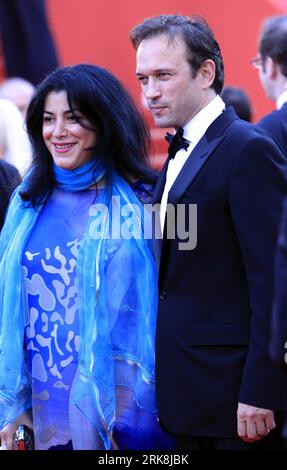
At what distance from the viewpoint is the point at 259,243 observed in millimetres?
2934

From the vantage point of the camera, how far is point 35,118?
3621mm

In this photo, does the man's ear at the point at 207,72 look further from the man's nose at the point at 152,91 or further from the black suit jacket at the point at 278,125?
the black suit jacket at the point at 278,125

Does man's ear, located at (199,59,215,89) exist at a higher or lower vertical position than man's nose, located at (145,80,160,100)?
higher

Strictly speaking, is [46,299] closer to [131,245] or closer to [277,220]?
[131,245]

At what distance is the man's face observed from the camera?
318 cm

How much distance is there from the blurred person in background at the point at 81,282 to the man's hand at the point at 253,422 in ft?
1.58

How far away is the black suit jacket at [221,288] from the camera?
116 inches

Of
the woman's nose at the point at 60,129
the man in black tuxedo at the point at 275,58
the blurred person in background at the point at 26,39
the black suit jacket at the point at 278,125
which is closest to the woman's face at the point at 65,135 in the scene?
the woman's nose at the point at 60,129

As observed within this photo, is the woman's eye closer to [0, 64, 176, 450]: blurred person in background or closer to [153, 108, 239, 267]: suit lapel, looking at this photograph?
[0, 64, 176, 450]: blurred person in background

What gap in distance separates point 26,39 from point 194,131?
4.70 m

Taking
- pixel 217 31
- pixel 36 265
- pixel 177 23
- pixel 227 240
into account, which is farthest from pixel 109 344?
pixel 217 31

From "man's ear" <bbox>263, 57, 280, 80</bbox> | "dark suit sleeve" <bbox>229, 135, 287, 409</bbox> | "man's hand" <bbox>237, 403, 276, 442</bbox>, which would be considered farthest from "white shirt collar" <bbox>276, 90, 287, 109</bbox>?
"man's hand" <bbox>237, 403, 276, 442</bbox>

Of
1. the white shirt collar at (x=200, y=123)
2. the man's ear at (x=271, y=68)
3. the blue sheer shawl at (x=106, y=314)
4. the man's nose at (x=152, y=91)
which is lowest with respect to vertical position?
the blue sheer shawl at (x=106, y=314)

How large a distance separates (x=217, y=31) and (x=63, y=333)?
4268 millimetres
